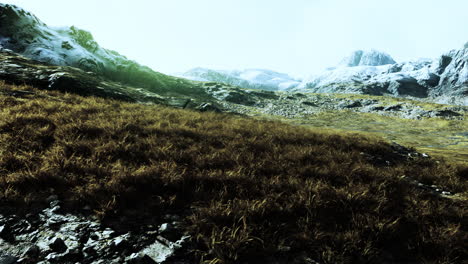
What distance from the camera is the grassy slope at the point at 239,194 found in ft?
8.82

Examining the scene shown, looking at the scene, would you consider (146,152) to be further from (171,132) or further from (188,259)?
(188,259)

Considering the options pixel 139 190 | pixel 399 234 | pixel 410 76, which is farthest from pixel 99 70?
pixel 410 76

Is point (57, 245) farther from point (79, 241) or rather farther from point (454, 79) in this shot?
point (454, 79)

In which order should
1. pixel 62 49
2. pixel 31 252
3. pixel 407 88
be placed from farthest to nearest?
pixel 407 88, pixel 62 49, pixel 31 252

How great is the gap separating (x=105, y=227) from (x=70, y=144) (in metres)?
2.91

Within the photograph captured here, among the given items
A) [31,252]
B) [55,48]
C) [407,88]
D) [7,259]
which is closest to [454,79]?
[407,88]

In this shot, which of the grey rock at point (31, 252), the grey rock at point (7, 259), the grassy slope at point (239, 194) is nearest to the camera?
the grey rock at point (7, 259)

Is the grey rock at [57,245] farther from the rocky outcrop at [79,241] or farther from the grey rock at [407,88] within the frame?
the grey rock at [407,88]

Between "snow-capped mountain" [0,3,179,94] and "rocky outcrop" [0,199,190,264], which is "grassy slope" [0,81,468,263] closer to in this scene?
"rocky outcrop" [0,199,190,264]

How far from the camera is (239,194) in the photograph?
355 cm

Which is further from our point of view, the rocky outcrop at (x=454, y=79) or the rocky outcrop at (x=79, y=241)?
the rocky outcrop at (x=454, y=79)

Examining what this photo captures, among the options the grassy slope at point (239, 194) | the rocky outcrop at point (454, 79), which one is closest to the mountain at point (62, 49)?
the grassy slope at point (239, 194)

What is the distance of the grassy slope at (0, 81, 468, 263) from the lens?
2689 mm

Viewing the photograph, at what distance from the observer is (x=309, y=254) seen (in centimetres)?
260
